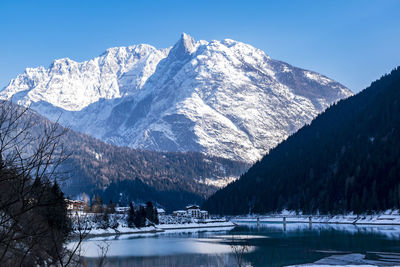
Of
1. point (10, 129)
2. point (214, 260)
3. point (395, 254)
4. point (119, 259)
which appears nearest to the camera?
point (10, 129)

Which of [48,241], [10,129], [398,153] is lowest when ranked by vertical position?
[48,241]

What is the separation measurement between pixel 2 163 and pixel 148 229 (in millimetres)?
185467

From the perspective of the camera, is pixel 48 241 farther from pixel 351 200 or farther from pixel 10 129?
pixel 351 200

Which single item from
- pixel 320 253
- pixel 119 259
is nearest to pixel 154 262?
pixel 119 259

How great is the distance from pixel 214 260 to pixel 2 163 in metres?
69.3

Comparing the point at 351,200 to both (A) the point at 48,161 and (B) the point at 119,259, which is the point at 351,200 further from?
(A) the point at 48,161

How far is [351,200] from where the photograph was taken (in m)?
171

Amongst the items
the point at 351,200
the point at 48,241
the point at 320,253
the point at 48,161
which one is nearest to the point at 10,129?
the point at 48,161

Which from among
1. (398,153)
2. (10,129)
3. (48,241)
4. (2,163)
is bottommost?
(48,241)

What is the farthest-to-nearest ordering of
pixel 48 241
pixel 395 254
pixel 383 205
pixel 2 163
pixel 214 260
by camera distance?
pixel 383 205, pixel 214 260, pixel 395 254, pixel 48 241, pixel 2 163

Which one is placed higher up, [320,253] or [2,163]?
[2,163]

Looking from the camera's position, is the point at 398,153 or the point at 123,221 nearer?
the point at 398,153

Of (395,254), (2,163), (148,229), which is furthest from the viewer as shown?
(148,229)

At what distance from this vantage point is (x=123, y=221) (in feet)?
636
